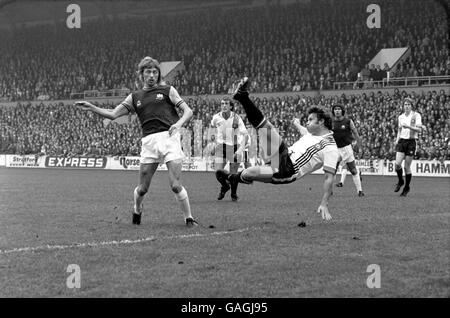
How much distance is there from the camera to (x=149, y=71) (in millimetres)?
10398

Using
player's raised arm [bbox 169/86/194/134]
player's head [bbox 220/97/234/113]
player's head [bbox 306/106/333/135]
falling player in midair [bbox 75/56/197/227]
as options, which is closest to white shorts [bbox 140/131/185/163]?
falling player in midair [bbox 75/56/197/227]

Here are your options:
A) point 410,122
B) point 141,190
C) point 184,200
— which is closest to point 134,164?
point 410,122

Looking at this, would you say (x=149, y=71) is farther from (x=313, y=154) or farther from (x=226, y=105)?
(x=226, y=105)

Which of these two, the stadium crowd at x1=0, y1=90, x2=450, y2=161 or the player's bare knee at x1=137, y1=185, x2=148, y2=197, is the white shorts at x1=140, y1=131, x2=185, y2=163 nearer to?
the player's bare knee at x1=137, y1=185, x2=148, y2=197

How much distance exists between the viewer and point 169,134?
9.88 m

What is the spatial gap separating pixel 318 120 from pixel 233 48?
36056 millimetres

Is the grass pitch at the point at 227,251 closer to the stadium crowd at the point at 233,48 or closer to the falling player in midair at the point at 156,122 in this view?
the falling player in midair at the point at 156,122

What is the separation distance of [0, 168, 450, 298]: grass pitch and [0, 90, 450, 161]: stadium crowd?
12.8m

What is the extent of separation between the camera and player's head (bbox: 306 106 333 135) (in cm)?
1151

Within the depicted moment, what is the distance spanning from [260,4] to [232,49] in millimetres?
5285

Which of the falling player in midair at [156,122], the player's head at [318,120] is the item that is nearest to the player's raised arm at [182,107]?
the falling player in midair at [156,122]

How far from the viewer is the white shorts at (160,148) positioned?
411 inches
